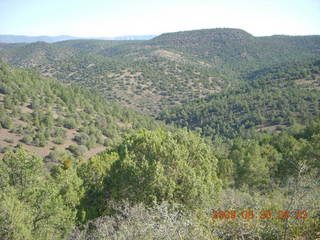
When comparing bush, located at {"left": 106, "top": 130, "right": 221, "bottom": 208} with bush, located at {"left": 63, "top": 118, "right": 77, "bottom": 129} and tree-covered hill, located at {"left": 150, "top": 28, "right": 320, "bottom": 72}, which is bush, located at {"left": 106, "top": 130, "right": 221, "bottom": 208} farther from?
tree-covered hill, located at {"left": 150, "top": 28, "right": 320, "bottom": 72}

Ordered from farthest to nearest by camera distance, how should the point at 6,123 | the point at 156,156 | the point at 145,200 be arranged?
→ the point at 6,123 < the point at 156,156 < the point at 145,200

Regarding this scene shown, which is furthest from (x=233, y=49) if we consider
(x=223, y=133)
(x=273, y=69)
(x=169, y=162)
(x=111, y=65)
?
(x=169, y=162)

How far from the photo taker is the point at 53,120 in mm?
47031

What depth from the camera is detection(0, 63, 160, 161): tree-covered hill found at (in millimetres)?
40156

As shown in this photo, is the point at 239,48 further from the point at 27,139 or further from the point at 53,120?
the point at 27,139

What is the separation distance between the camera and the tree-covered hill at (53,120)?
4016 cm

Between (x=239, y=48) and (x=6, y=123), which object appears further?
(x=239, y=48)

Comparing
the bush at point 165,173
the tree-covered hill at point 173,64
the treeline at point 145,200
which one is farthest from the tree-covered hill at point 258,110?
the treeline at point 145,200

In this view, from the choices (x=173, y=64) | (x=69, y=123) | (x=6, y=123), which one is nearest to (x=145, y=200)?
(x=6, y=123)

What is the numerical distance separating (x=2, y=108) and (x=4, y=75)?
1096cm

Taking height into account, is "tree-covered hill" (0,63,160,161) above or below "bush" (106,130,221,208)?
below

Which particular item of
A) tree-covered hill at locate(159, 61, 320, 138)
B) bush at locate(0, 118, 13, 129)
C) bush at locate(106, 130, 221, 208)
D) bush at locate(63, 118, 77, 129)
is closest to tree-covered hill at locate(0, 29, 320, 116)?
tree-covered hill at locate(159, 61, 320, 138)

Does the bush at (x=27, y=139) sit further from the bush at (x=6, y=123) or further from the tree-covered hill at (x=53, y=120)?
the bush at (x=6, y=123)

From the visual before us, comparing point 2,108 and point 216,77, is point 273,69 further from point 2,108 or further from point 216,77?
point 2,108
